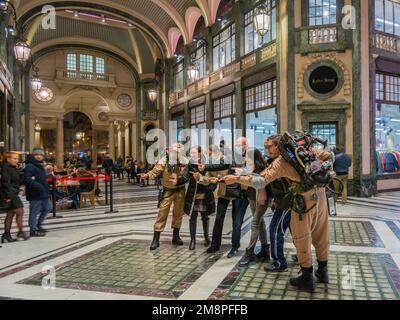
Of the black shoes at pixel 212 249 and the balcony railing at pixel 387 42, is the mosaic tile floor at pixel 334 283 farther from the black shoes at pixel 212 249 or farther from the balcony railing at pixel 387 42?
the balcony railing at pixel 387 42

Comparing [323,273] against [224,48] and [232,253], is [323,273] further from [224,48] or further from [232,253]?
[224,48]

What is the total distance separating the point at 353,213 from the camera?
7930mm

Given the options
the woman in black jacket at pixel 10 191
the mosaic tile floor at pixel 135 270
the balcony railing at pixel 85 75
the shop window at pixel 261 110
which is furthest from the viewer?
the balcony railing at pixel 85 75

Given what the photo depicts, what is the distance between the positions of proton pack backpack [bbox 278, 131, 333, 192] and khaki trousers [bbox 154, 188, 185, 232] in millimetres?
2355

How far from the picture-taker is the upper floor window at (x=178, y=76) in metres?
20.8

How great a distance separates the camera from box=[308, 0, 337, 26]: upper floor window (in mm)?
11078

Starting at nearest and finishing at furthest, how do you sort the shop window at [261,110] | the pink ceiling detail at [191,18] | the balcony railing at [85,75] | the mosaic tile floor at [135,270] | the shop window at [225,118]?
the mosaic tile floor at [135,270], the shop window at [261,110], the shop window at [225,118], the pink ceiling detail at [191,18], the balcony railing at [85,75]

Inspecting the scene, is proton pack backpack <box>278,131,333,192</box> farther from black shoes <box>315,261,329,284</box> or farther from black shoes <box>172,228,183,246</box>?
black shoes <box>172,228,183,246</box>

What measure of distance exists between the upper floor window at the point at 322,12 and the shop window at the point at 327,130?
327 cm

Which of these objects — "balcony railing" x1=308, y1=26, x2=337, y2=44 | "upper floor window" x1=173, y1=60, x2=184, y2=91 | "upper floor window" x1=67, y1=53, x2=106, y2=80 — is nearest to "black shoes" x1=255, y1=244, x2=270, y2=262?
"balcony railing" x1=308, y1=26, x2=337, y2=44

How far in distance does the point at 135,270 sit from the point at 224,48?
1334cm

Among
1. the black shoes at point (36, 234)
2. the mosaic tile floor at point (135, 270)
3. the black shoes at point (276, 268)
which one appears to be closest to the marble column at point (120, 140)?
the black shoes at point (36, 234)

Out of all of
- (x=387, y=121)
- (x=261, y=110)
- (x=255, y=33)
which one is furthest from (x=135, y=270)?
(x=387, y=121)
